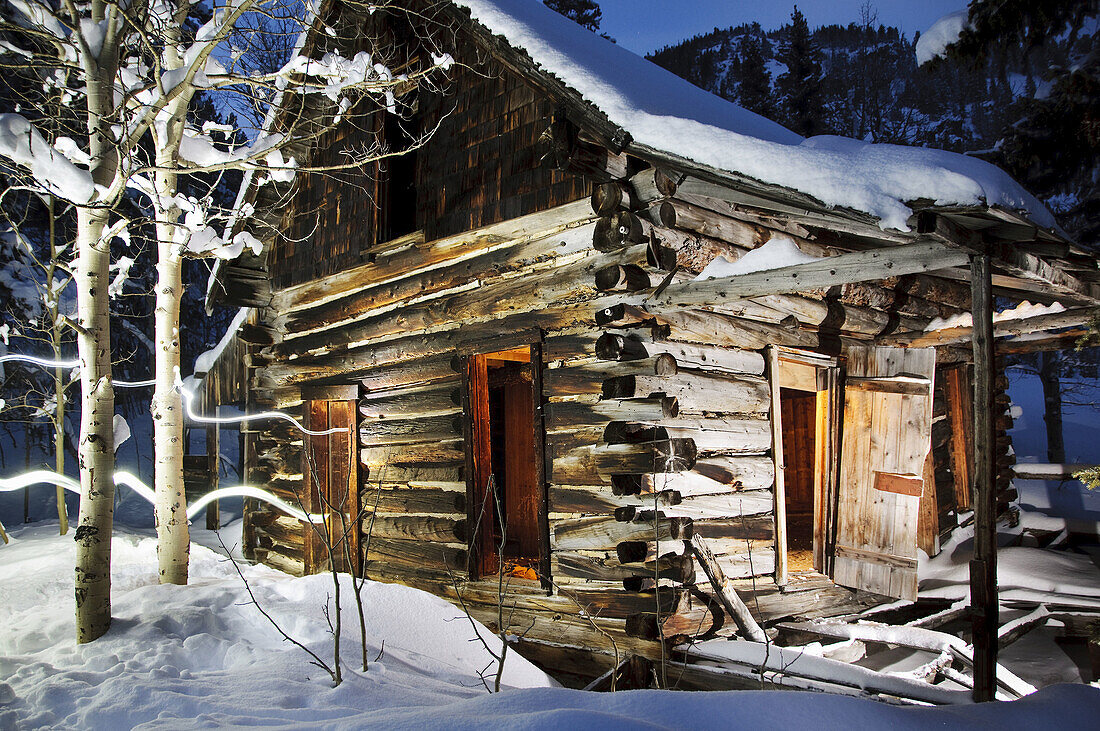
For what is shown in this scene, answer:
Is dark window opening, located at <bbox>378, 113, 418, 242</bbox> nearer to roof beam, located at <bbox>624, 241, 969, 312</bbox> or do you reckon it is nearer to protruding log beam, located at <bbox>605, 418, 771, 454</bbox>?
protruding log beam, located at <bbox>605, 418, 771, 454</bbox>

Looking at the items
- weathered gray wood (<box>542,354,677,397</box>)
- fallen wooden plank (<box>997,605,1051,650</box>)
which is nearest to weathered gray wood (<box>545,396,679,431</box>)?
weathered gray wood (<box>542,354,677,397</box>)

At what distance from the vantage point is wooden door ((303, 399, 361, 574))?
823cm

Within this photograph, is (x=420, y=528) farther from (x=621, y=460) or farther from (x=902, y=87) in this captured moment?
(x=902, y=87)

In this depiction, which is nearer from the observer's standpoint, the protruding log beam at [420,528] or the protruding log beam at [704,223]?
the protruding log beam at [704,223]

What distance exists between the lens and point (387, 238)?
26.8ft

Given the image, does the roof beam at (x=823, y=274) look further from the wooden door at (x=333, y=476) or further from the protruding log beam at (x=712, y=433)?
the wooden door at (x=333, y=476)

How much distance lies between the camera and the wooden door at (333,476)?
823 cm

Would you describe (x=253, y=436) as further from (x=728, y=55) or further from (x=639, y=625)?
(x=728, y=55)

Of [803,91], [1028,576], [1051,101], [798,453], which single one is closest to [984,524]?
[1028,576]

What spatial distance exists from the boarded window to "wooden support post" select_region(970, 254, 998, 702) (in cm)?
621

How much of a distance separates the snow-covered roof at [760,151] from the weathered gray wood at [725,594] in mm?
2929

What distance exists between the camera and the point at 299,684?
3979mm

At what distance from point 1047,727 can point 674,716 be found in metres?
1.44

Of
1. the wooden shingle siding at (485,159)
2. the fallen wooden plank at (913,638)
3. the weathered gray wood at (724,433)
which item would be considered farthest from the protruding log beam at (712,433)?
the wooden shingle siding at (485,159)
